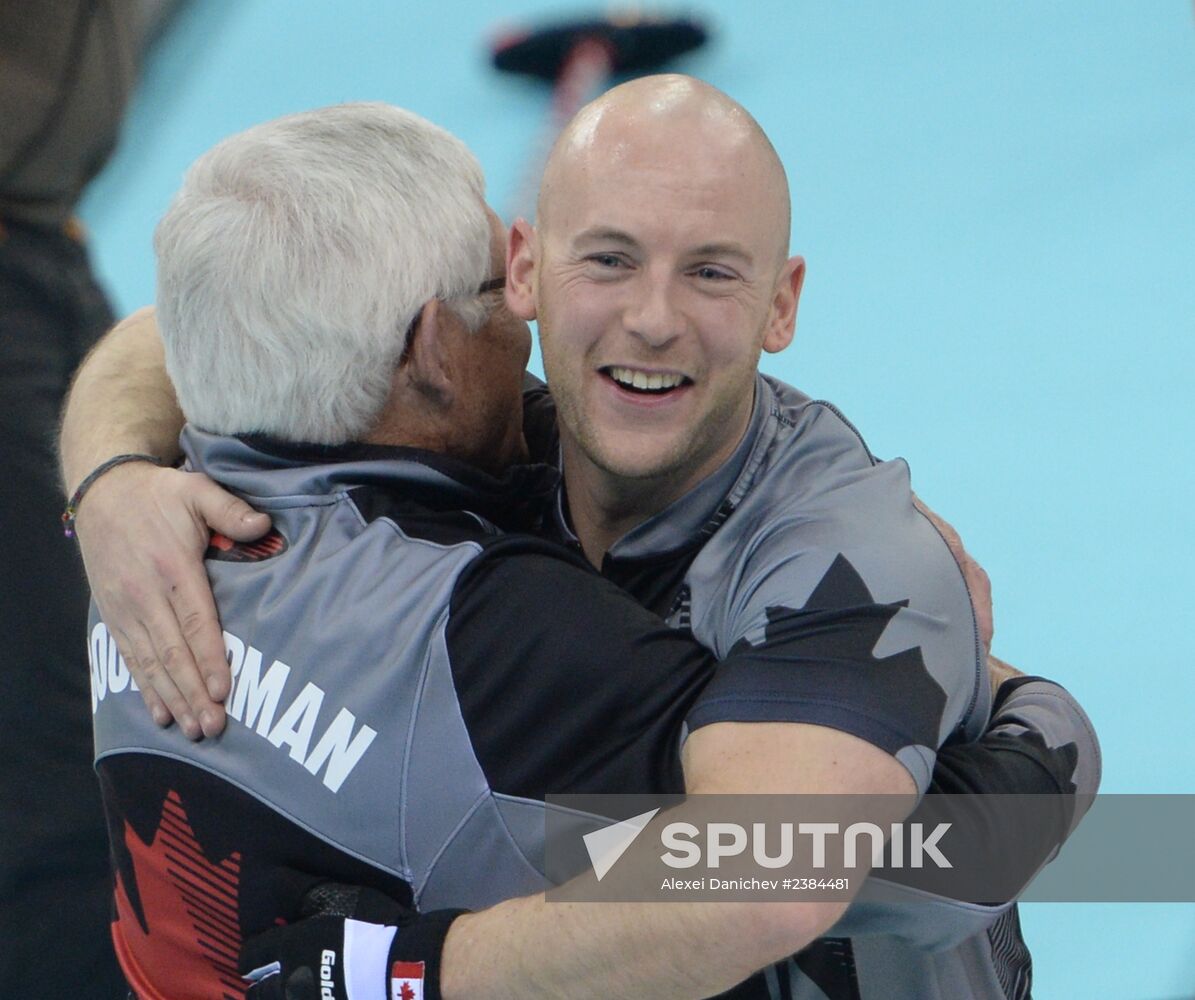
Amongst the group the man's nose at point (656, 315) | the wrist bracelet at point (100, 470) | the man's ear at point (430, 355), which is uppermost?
the man's nose at point (656, 315)

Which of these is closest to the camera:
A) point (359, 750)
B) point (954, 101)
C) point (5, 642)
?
point (359, 750)

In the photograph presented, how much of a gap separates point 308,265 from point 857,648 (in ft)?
2.34

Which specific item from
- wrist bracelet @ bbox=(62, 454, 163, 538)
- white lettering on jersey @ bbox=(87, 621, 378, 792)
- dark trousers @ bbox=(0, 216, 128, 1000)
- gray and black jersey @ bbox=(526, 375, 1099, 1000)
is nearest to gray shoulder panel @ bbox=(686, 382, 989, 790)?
gray and black jersey @ bbox=(526, 375, 1099, 1000)

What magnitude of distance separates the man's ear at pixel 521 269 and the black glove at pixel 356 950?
72 cm

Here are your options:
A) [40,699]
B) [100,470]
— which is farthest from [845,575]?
[40,699]

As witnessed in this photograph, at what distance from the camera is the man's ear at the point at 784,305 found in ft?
6.67

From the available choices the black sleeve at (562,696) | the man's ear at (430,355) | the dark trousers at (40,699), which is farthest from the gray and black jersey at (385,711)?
the dark trousers at (40,699)

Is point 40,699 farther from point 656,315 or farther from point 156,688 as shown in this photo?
point 656,315

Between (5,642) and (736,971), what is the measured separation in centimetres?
172

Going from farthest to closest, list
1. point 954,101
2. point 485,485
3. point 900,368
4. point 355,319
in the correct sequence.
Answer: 1. point 954,101
2. point 900,368
3. point 485,485
4. point 355,319

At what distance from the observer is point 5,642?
9.23 ft

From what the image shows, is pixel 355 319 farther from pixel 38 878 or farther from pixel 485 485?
pixel 38 878

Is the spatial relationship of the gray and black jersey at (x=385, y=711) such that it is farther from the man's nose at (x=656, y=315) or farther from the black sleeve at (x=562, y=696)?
the man's nose at (x=656, y=315)

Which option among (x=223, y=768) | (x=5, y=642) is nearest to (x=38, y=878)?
(x=5, y=642)
